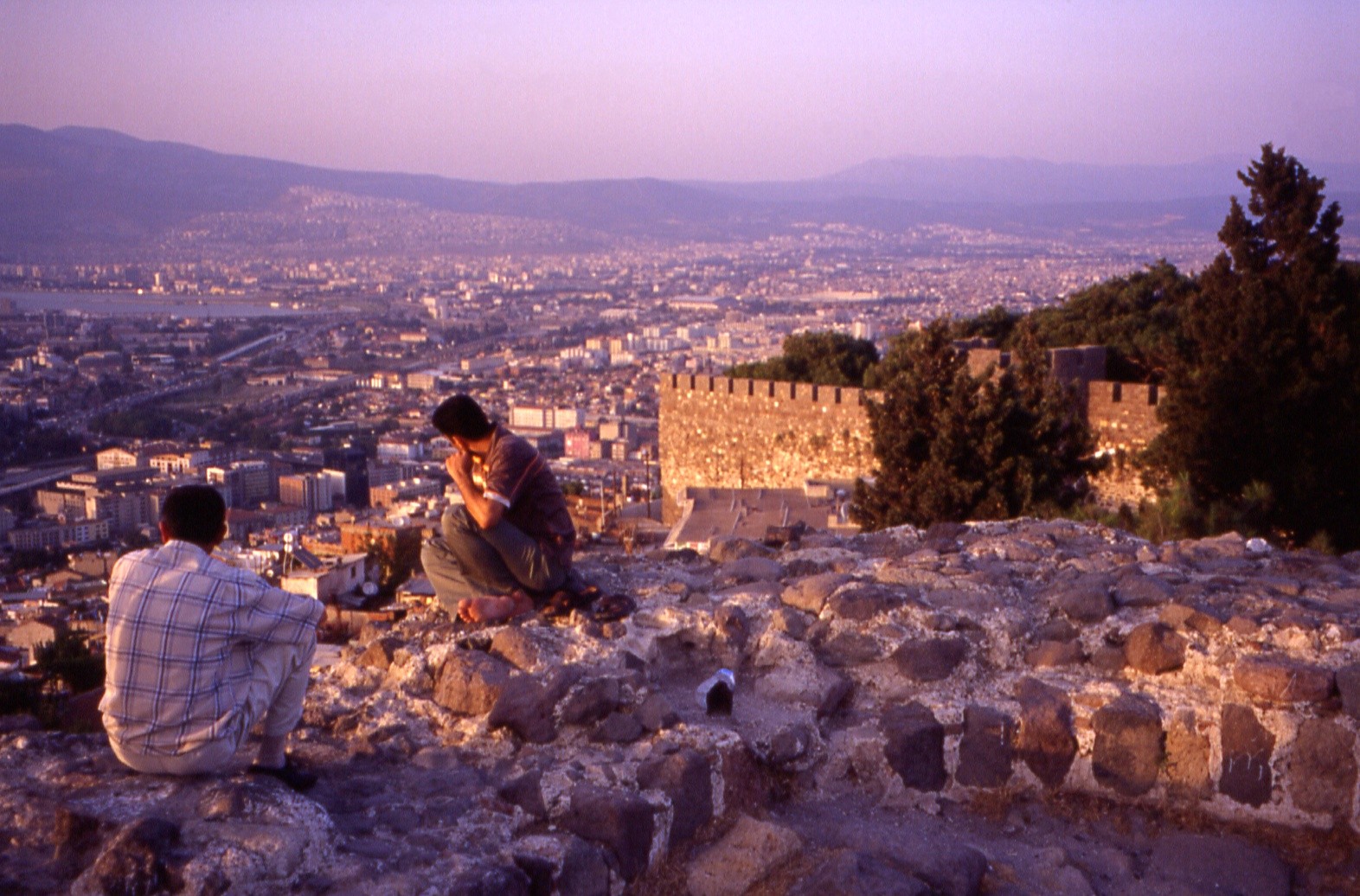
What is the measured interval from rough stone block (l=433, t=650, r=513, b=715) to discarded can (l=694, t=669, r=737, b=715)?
609mm

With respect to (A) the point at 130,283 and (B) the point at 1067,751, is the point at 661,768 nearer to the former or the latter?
(B) the point at 1067,751

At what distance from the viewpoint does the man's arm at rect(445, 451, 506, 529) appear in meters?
3.90

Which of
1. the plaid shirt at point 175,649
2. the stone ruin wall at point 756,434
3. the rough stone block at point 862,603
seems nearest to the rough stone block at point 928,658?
the rough stone block at point 862,603

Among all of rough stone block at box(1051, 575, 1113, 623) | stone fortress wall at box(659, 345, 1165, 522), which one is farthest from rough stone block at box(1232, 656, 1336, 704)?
stone fortress wall at box(659, 345, 1165, 522)

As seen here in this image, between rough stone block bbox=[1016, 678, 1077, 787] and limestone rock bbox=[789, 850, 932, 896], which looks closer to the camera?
limestone rock bbox=[789, 850, 932, 896]

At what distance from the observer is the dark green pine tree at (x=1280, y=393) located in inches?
439

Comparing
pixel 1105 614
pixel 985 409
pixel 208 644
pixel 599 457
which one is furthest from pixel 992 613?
pixel 599 457

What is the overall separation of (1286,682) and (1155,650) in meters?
0.42

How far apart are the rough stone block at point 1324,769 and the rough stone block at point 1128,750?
0.38 meters

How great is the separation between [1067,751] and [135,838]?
256 centimetres

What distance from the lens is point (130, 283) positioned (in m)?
32.1

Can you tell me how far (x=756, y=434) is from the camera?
738 inches

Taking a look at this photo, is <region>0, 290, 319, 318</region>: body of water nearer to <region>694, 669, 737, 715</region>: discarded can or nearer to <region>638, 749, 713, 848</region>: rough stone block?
<region>694, 669, 737, 715</region>: discarded can

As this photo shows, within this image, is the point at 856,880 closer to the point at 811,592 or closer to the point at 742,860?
the point at 742,860
